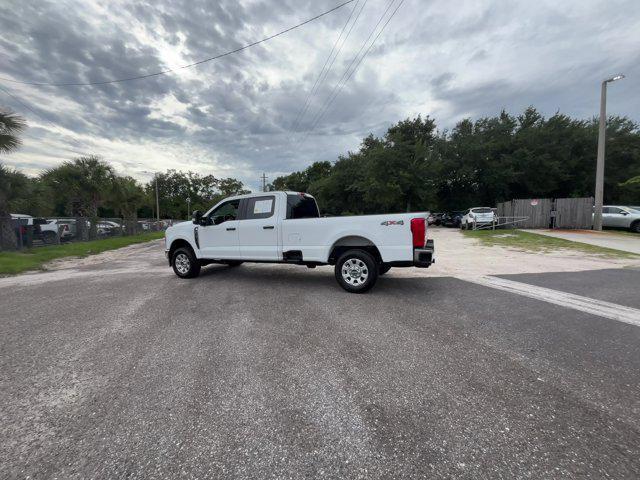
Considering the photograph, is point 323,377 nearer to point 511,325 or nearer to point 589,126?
point 511,325

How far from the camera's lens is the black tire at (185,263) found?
726 cm

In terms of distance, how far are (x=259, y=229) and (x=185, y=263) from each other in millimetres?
2431

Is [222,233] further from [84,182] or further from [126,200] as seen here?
[126,200]

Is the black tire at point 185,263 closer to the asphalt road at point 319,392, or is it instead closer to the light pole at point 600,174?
the asphalt road at point 319,392

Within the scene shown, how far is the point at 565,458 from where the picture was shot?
5.89 feet

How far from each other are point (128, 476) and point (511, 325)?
175 inches

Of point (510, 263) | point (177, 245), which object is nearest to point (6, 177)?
point (177, 245)

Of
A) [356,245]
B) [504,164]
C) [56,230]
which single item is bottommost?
[356,245]

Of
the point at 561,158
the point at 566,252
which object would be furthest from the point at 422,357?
the point at 561,158

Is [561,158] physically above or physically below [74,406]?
above

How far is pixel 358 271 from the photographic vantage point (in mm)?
5648

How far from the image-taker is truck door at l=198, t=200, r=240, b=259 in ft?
22.1

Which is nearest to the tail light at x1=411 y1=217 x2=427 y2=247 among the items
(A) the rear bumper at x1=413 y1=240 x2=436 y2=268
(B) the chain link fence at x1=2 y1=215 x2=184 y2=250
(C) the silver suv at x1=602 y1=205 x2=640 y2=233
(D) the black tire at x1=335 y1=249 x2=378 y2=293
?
(A) the rear bumper at x1=413 y1=240 x2=436 y2=268

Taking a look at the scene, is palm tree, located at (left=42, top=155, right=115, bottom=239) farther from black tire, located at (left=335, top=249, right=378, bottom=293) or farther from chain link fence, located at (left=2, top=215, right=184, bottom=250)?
black tire, located at (left=335, top=249, right=378, bottom=293)
